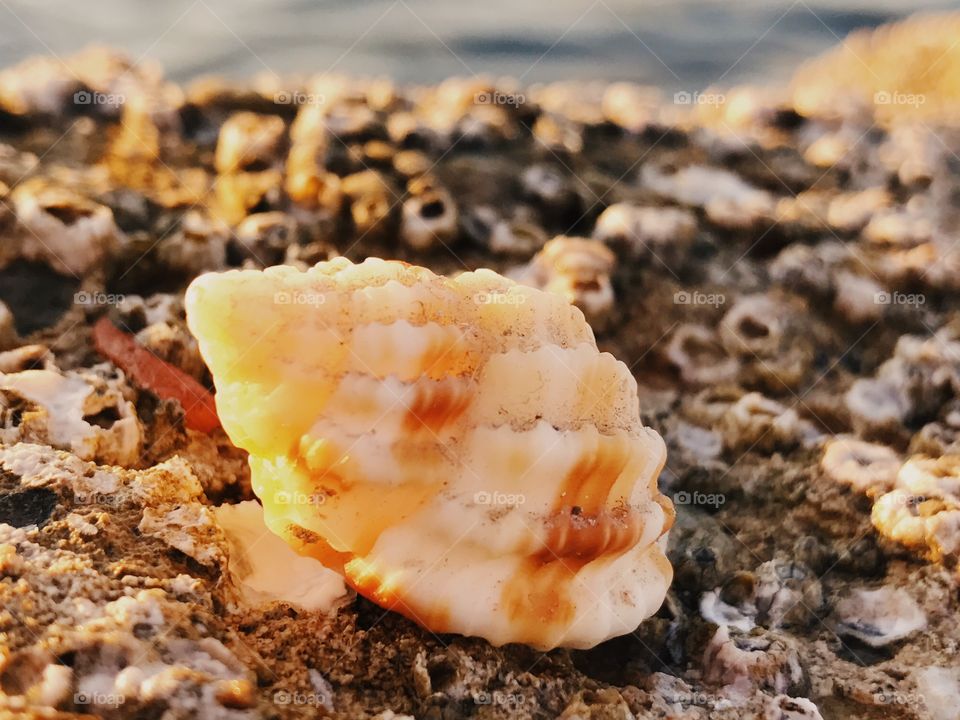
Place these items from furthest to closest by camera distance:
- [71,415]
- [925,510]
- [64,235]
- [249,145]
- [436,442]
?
1. [249,145]
2. [64,235]
3. [925,510]
4. [71,415]
5. [436,442]

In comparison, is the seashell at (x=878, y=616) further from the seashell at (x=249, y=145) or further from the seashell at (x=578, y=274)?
the seashell at (x=249, y=145)

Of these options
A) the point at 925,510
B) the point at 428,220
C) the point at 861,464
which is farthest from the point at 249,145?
the point at 925,510

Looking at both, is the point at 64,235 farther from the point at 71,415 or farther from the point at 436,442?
the point at 436,442

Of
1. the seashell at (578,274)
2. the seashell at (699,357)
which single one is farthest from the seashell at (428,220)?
the seashell at (699,357)

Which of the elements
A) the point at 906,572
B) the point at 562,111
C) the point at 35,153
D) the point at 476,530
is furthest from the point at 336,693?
the point at 562,111

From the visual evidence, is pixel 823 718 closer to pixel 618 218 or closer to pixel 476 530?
pixel 476 530

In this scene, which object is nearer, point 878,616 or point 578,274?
point 878,616

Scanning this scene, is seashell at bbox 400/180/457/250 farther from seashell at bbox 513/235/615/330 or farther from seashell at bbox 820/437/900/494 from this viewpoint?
seashell at bbox 820/437/900/494

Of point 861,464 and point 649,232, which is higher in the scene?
point 649,232
